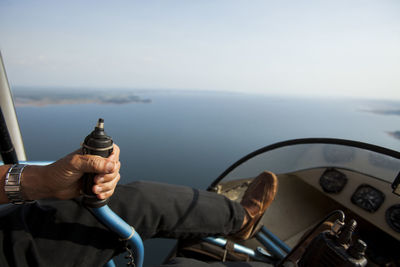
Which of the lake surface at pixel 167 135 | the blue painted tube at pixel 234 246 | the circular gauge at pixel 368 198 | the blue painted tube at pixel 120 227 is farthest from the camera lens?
the lake surface at pixel 167 135

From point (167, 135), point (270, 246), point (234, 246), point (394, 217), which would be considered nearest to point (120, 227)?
point (234, 246)

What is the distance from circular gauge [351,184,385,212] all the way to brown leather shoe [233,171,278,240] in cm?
60

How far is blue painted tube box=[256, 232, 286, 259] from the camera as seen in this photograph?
3.52ft

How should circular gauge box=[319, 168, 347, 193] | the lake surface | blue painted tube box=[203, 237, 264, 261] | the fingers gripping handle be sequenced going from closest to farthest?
the fingers gripping handle, blue painted tube box=[203, 237, 264, 261], circular gauge box=[319, 168, 347, 193], the lake surface

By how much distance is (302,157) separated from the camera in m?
1.48

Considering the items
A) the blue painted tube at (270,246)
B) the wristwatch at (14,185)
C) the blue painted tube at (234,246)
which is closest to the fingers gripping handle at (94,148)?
the wristwatch at (14,185)

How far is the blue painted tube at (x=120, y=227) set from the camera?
55 cm

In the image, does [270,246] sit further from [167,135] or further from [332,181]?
[167,135]

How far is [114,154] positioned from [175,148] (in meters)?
4.63

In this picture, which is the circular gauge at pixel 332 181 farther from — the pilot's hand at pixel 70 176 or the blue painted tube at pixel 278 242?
the pilot's hand at pixel 70 176

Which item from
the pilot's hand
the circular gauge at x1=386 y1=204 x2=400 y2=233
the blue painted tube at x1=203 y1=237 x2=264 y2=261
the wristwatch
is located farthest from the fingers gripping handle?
the circular gauge at x1=386 y1=204 x2=400 y2=233

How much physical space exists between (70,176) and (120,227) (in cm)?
21

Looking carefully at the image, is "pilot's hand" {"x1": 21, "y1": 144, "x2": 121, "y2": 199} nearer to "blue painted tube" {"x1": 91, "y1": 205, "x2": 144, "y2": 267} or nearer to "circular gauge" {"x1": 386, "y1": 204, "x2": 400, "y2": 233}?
"blue painted tube" {"x1": 91, "y1": 205, "x2": 144, "y2": 267}

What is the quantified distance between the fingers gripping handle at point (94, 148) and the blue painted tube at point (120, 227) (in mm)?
67
